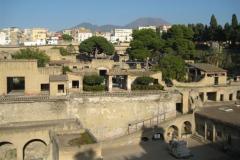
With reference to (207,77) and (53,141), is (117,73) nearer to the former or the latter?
(207,77)

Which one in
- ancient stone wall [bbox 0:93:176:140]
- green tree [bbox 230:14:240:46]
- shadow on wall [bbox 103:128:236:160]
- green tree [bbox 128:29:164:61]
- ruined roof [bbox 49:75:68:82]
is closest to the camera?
shadow on wall [bbox 103:128:236:160]

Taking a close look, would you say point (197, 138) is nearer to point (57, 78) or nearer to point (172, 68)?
point (172, 68)

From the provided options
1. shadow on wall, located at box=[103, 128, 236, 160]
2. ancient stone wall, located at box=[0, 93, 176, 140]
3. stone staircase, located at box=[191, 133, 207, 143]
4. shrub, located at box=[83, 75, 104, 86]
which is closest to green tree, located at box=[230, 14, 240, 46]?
ancient stone wall, located at box=[0, 93, 176, 140]

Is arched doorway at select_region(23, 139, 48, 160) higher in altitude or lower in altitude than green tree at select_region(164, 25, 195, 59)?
lower

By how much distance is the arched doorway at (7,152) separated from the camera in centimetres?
2673

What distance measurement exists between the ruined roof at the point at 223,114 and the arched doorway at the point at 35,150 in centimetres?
1284

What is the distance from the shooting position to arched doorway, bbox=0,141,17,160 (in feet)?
87.7

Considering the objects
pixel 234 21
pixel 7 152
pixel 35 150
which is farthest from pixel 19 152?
pixel 234 21

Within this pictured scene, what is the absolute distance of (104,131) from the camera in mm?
32125

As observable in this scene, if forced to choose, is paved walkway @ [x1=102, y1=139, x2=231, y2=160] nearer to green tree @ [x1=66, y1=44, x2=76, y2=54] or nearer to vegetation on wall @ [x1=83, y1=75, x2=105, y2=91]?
vegetation on wall @ [x1=83, y1=75, x2=105, y2=91]

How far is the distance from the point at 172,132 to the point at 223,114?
4474 mm

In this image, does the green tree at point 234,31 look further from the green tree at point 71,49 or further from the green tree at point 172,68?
the green tree at point 71,49

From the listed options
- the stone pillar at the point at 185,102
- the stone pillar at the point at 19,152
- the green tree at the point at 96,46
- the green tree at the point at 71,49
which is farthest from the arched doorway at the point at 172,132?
the green tree at the point at 71,49

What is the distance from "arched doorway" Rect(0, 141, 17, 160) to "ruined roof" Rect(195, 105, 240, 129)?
1498 centimetres
